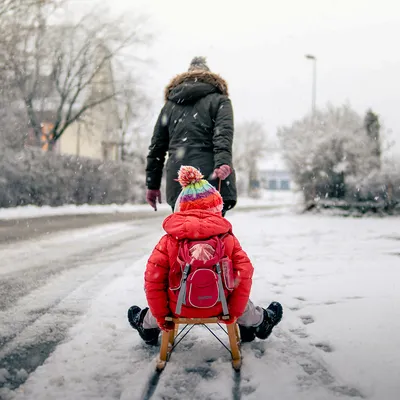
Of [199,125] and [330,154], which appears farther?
[330,154]

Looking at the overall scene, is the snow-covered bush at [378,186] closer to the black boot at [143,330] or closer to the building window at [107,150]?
the black boot at [143,330]

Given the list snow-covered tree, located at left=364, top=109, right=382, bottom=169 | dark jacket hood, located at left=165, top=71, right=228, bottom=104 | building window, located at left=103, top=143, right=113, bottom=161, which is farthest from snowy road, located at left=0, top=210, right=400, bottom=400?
building window, located at left=103, top=143, right=113, bottom=161

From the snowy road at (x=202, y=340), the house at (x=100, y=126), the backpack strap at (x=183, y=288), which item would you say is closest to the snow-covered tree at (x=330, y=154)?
the house at (x=100, y=126)

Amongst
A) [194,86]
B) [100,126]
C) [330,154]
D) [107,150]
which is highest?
[100,126]

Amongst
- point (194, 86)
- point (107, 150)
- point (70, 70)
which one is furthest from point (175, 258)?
point (107, 150)

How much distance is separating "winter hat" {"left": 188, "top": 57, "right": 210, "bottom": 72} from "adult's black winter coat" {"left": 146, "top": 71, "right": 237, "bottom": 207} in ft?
0.46

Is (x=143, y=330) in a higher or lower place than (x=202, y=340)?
higher

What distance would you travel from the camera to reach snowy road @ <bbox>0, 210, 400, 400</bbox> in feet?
7.93

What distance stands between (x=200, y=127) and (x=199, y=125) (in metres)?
0.02

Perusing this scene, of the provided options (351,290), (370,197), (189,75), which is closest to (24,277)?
(189,75)

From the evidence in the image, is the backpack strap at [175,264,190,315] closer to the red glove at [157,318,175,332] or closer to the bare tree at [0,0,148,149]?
the red glove at [157,318,175,332]

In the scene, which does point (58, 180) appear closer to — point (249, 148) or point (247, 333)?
point (247, 333)

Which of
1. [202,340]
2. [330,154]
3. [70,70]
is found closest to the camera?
[202,340]

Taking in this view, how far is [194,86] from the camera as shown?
10.9 feet
